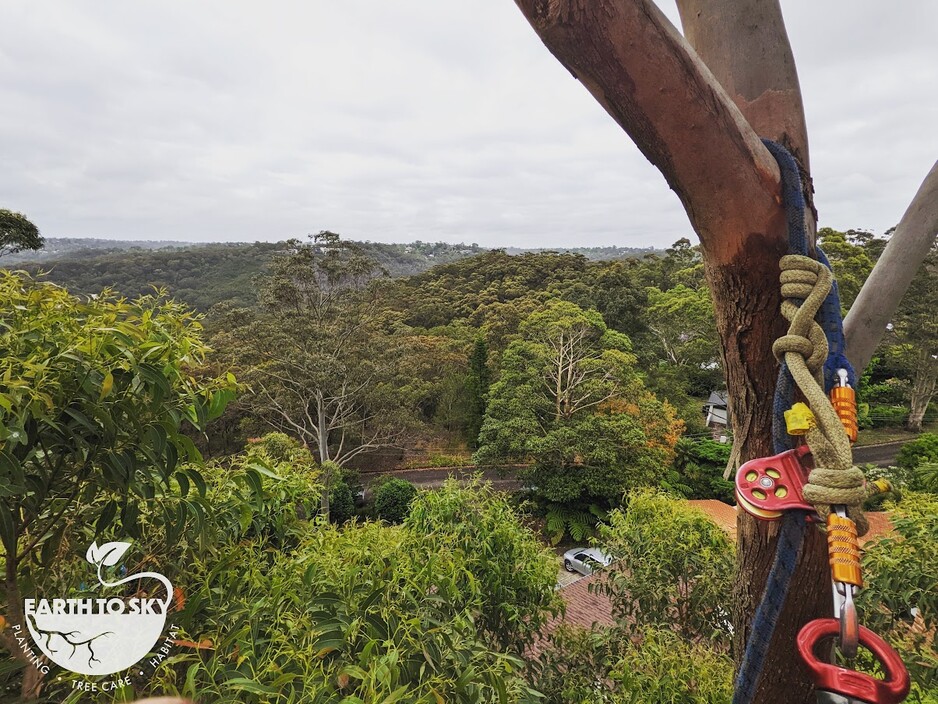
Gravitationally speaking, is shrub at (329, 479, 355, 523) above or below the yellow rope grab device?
below

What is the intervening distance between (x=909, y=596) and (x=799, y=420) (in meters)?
1.92

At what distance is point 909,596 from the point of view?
1870 mm

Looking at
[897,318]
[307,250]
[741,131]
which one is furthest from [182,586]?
[897,318]

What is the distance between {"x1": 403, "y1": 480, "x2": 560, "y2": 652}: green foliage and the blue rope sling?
4.73 ft

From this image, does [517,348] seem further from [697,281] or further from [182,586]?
[697,281]

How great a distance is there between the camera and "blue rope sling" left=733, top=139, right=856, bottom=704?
71 centimetres

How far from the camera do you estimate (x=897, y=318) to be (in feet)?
43.0

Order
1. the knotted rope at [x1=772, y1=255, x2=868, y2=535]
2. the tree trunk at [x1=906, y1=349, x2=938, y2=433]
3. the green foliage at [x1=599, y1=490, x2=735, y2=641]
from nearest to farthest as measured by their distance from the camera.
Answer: the knotted rope at [x1=772, y1=255, x2=868, y2=535] → the green foliage at [x1=599, y1=490, x2=735, y2=641] → the tree trunk at [x1=906, y1=349, x2=938, y2=433]

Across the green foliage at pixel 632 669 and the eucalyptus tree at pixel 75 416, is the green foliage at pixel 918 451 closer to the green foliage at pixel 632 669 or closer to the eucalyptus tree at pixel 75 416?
the green foliage at pixel 632 669

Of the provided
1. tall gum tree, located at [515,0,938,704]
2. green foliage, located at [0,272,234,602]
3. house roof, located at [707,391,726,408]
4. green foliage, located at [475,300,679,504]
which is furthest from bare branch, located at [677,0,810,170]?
house roof, located at [707,391,726,408]

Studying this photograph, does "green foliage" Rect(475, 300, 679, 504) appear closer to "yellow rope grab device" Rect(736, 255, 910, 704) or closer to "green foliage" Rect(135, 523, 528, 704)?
"green foliage" Rect(135, 523, 528, 704)

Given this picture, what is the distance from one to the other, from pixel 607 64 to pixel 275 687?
114 centimetres

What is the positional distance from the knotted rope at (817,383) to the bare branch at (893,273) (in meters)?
0.43

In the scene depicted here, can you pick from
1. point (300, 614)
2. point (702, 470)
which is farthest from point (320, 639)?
point (702, 470)
